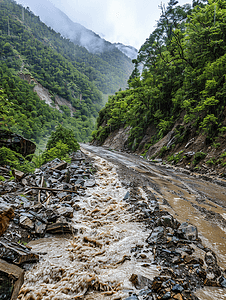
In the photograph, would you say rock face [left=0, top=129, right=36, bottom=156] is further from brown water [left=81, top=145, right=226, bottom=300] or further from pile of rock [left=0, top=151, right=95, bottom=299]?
brown water [left=81, top=145, right=226, bottom=300]

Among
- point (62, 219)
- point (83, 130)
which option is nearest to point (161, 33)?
point (62, 219)

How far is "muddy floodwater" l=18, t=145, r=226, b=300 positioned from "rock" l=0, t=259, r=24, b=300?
233 millimetres

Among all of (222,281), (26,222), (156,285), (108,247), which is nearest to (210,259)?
(222,281)

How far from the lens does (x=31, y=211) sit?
4715mm

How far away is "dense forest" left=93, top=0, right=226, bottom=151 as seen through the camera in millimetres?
12453

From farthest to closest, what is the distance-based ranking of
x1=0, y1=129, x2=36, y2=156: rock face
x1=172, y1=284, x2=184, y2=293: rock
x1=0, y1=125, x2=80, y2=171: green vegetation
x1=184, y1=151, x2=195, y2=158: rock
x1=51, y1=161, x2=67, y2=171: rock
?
x1=184, y1=151, x2=195, y2=158: rock → x1=51, y1=161, x2=67, y2=171: rock → x1=0, y1=129, x2=36, y2=156: rock face → x1=0, y1=125, x2=80, y2=171: green vegetation → x1=172, y1=284, x2=184, y2=293: rock

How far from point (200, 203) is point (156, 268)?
13.5 ft

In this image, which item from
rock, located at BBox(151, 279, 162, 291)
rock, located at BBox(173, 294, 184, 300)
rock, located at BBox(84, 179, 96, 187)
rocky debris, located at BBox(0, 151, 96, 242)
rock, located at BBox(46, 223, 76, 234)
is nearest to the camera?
rock, located at BBox(173, 294, 184, 300)

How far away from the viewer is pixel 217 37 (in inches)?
550

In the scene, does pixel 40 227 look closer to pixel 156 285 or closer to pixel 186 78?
pixel 156 285

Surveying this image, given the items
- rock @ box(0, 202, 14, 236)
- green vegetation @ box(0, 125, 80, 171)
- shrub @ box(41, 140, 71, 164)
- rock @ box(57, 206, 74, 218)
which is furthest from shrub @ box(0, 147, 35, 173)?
rock @ box(0, 202, 14, 236)

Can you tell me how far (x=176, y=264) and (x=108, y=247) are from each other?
166 centimetres

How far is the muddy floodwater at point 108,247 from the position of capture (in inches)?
112

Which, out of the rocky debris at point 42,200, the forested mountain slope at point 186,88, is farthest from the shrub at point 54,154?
the forested mountain slope at point 186,88
